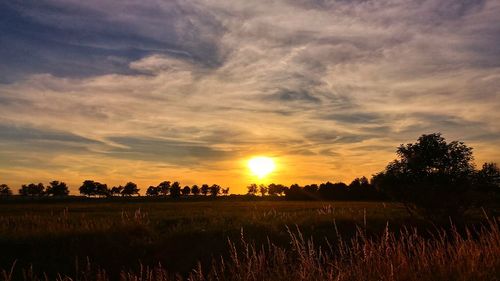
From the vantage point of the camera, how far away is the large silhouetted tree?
610 ft

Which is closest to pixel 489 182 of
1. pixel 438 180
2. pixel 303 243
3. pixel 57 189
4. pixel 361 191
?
pixel 438 180

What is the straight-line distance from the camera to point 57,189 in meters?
186

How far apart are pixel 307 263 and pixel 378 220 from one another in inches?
903

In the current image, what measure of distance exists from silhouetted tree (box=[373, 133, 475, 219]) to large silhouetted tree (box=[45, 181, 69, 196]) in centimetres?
17481

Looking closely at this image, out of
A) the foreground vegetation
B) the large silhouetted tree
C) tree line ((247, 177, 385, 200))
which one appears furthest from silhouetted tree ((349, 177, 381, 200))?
the large silhouetted tree

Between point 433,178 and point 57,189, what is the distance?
177 m

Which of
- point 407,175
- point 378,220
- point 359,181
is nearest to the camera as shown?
point 378,220

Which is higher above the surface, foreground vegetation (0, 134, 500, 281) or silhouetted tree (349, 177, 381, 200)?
silhouetted tree (349, 177, 381, 200)

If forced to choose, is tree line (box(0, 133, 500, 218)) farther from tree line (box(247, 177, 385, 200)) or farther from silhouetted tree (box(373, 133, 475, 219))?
tree line (box(247, 177, 385, 200))

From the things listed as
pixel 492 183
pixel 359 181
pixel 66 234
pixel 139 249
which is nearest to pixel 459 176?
pixel 492 183

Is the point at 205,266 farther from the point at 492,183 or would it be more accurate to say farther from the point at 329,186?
the point at 329,186

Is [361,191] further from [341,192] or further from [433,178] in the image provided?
[433,178]

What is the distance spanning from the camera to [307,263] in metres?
7.10

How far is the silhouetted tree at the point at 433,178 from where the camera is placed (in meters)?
29.7
